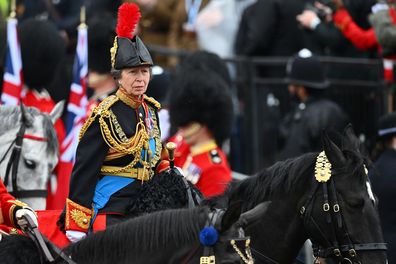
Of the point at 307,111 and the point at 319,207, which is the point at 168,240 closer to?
the point at 319,207

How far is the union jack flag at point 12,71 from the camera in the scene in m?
9.73

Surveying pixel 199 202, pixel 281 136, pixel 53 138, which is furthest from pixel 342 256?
pixel 281 136

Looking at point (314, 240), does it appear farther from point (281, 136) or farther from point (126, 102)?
point (281, 136)

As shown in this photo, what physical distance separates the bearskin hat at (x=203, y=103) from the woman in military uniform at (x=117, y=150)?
3.51 metres

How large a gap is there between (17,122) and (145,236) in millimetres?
3092

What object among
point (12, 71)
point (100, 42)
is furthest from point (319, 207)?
point (100, 42)

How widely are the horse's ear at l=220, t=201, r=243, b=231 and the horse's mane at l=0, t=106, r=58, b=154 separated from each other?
3.13 m

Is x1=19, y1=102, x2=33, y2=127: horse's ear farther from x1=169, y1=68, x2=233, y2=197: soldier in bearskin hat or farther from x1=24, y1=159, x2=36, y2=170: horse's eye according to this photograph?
x1=169, y1=68, x2=233, y2=197: soldier in bearskin hat

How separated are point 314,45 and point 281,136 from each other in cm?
125

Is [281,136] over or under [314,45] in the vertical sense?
under

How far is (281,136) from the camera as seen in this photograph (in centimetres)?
1186

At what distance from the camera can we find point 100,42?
1038 centimetres

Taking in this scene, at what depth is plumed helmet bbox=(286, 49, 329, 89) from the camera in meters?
11.4

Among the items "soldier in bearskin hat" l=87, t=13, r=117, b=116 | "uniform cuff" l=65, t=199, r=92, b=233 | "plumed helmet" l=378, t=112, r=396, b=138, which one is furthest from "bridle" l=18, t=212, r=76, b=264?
"soldier in bearskin hat" l=87, t=13, r=117, b=116
